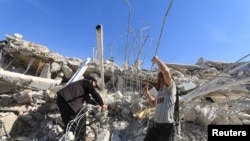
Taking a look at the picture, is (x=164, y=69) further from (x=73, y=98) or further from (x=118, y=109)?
(x=118, y=109)

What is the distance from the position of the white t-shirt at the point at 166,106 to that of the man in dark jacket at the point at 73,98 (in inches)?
48.5

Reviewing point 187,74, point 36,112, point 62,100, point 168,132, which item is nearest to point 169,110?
point 168,132

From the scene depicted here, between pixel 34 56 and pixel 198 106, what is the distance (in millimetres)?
4362

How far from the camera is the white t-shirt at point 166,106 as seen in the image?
12.2ft

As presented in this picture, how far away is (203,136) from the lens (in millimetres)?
4781

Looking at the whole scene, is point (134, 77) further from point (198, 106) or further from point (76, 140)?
point (76, 140)

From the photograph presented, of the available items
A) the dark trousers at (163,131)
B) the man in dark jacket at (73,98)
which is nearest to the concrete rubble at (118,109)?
the man in dark jacket at (73,98)

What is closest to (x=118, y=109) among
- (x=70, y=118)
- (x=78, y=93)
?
(x=78, y=93)

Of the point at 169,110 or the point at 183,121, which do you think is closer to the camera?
the point at 169,110

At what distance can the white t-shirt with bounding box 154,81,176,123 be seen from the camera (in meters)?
3.72

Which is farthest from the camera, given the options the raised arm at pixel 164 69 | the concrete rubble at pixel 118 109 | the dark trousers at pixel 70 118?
the concrete rubble at pixel 118 109

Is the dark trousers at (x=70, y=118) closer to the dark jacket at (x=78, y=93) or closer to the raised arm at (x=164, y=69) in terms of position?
the dark jacket at (x=78, y=93)

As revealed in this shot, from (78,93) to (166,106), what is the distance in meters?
1.62

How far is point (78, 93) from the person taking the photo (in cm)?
479
